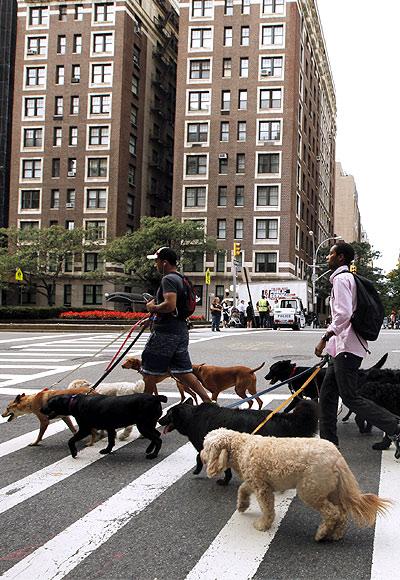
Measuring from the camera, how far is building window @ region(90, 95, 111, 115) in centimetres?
6125

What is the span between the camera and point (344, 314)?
5.28m

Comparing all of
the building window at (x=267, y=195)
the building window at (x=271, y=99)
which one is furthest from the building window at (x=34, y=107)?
the building window at (x=267, y=195)

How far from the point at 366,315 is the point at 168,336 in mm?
2130

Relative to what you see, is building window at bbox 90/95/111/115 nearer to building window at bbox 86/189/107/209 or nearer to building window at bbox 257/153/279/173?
building window at bbox 86/189/107/209

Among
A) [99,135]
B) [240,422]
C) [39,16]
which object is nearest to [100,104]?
[99,135]

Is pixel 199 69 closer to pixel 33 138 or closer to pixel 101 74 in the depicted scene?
pixel 101 74

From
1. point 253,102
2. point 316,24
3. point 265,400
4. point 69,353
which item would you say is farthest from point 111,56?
point 265,400

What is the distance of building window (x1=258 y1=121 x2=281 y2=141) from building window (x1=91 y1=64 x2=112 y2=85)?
16673mm

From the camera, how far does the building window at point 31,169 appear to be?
62344 millimetres

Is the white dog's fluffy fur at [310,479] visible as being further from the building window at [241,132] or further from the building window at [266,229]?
the building window at [241,132]

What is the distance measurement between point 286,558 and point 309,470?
53 centimetres

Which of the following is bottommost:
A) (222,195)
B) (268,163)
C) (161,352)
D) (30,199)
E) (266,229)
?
(161,352)

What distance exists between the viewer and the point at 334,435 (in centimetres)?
572

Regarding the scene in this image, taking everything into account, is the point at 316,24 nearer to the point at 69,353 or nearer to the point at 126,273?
the point at 126,273
